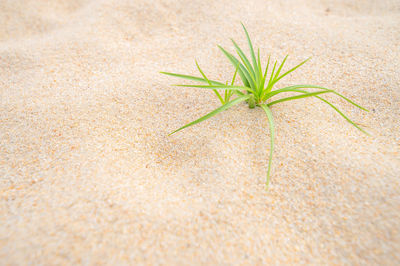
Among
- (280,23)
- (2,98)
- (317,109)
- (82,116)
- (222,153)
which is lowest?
(2,98)

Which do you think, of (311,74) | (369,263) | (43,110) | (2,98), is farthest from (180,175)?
(2,98)

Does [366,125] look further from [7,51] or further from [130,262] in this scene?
[7,51]

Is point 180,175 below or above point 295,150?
below

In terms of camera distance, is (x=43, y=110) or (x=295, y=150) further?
(x=43, y=110)

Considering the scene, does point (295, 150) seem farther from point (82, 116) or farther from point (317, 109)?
point (82, 116)

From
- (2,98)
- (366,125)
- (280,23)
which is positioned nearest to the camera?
(366,125)

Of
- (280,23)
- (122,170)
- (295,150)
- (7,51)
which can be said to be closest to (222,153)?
(295,150)

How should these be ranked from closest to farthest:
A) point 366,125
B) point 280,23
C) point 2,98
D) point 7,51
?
point 366,125
point 2,98
point 7,51
point 280,23
